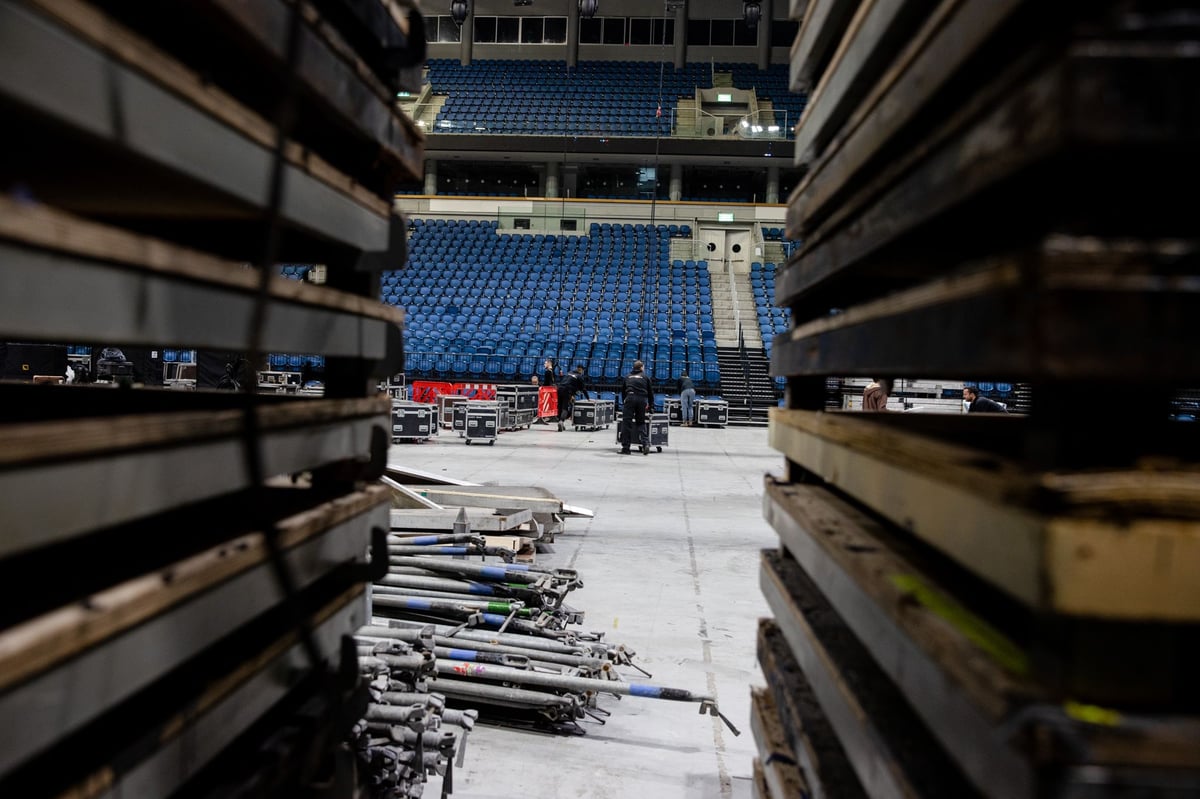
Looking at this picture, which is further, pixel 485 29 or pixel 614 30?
pixel 485 29

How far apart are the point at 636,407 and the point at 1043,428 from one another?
12.2 metres

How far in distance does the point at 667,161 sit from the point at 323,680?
28.1m

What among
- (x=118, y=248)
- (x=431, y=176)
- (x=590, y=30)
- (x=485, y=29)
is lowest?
(x=118, y=248)

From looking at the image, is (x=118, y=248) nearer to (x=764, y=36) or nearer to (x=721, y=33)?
(x=764, y=36)

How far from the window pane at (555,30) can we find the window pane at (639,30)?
2.57 meters

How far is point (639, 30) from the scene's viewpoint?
3066 centimetres

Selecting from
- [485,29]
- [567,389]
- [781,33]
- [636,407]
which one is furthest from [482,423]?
[781,33]

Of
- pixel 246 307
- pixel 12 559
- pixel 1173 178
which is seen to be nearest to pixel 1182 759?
pixel 1173 178

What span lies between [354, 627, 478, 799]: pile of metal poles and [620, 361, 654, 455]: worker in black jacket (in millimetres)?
10134

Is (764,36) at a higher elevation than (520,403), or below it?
higher

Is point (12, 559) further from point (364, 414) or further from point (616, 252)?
point (616, 252)

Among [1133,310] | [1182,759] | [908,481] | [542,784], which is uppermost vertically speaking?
[1133,310]

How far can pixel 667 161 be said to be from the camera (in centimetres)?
2827

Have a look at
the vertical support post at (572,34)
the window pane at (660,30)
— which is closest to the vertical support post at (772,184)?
the window pane at (660,30)
